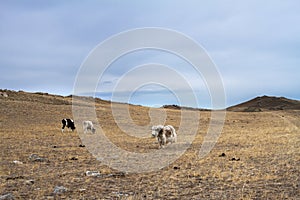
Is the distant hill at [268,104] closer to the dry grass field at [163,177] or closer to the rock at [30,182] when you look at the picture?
the dry grass field at [163,177]

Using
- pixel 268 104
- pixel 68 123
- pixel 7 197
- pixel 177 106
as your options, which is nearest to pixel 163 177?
pixel 7 197

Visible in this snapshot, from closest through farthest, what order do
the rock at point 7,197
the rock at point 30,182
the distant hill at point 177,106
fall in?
the rock at point 7,197 < the rock at point 30,182 < the distant hill at point 177,106

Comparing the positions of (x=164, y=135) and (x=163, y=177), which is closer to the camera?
(x=163, y=177)

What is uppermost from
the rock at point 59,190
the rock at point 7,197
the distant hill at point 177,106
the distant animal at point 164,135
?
the distant hill at point 177,106

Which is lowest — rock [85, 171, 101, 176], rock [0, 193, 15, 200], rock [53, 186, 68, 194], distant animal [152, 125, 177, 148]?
rock [0, 193, 15, 200]

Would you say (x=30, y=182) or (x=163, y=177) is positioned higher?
(x=163, y=177)

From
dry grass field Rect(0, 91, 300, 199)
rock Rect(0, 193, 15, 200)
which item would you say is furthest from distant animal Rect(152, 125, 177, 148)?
rock Rect(0, 193, 15, 200)

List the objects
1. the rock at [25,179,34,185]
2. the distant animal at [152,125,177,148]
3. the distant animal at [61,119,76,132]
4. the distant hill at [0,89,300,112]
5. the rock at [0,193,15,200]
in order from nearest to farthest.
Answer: the rock at [0,193,15,200] < the rock at [25,179,34,185] < the distant animal at [152,125,177,148] < the distant animal at [61,119,76,132] < the distant hill at [0,89,300,112]

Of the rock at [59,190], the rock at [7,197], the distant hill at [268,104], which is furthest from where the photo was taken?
the distant hill at [268,104]

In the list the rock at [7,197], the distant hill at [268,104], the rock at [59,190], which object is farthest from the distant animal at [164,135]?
the distant hill at [268,104]

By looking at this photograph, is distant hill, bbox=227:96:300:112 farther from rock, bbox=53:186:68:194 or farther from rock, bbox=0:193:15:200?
rock, bbox=0:193:15:200

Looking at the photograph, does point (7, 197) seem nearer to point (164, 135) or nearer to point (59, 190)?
point (59, 190)

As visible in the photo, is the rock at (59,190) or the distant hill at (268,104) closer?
the rock at (59,190)

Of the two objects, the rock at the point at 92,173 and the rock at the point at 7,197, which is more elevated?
the rock at the point at 92,173
